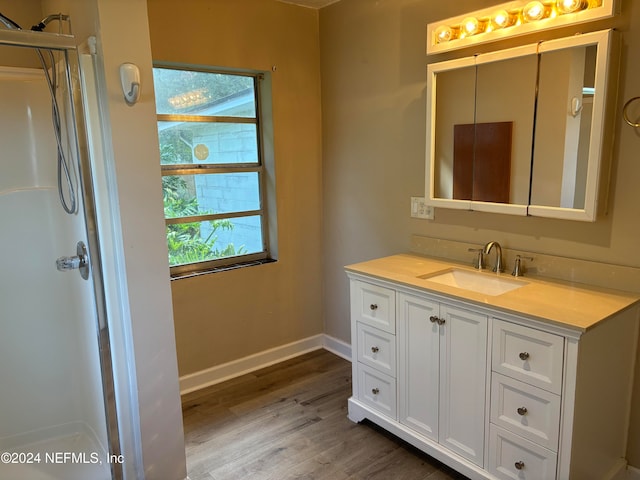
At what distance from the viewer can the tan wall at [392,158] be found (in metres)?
1.90

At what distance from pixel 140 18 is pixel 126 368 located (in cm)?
133

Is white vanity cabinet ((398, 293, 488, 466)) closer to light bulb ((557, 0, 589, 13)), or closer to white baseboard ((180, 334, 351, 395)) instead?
white baseboard ((180, 334, 351, 395))

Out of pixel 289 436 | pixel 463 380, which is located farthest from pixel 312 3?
pixel 289 436

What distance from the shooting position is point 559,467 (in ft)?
5.60

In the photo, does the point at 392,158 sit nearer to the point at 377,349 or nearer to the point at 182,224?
the point at 377,349

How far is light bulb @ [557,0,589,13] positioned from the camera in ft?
6.07

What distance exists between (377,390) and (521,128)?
1457 millimetres

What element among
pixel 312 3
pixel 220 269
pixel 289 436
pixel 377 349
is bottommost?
pixel 289 436

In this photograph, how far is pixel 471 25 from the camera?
2203 mm

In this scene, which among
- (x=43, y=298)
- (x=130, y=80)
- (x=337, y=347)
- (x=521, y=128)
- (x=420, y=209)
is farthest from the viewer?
(x=337, y=347)

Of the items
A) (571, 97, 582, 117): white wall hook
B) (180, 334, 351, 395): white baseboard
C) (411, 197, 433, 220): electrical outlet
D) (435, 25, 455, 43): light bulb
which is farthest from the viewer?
(180, 334, 351, 395): white baseboard

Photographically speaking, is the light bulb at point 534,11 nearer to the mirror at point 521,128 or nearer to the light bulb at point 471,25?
the mirror at point 521,128

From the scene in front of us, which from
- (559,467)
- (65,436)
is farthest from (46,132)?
(559,467)

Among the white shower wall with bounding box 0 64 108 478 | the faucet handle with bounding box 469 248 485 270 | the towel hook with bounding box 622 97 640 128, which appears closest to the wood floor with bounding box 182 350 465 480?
the white shower wall with bounding box 0 64 108 478
